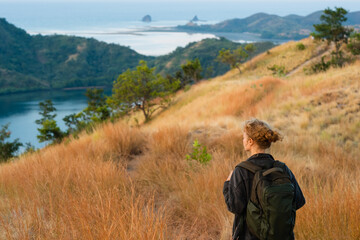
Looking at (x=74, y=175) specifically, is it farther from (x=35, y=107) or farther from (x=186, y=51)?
(x=186, y=51)

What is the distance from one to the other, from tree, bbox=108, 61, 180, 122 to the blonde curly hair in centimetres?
3417

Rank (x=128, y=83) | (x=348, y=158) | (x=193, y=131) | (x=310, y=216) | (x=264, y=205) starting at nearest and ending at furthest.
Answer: (x=264, y=205) → (x=310, y=216) → (x=348, y=158) → (x=193, y=131) → (x=128, y=83)

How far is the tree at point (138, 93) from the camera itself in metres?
37.4

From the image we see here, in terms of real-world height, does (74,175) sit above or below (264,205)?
below

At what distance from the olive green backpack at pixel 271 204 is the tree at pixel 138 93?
34344 millimetres

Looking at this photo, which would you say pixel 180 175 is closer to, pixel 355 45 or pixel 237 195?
pixel 237 195

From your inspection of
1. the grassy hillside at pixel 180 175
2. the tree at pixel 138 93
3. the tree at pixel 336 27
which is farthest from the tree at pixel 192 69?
the grassy hillside at pixel 180 175

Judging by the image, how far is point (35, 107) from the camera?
14250 cm

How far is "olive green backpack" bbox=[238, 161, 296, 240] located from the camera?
6.13 feet

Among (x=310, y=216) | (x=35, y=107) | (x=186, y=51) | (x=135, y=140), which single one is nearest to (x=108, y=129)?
(x=135, y=140)

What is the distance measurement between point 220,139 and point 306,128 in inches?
134

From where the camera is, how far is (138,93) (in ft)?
124

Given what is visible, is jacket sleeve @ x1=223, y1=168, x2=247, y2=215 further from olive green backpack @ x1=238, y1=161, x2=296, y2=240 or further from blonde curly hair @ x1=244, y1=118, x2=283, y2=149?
blonde curly hair @ x1=244, y1=118, x2=283, y2=149

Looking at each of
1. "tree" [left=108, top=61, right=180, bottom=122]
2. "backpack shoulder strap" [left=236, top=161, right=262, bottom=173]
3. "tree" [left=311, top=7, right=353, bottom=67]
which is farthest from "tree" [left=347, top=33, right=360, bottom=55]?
"backpack shoulder strap" [left=236, top=161, right=262, bottom=173]
